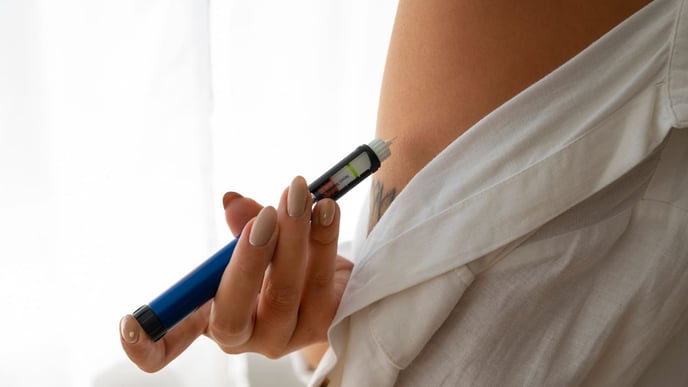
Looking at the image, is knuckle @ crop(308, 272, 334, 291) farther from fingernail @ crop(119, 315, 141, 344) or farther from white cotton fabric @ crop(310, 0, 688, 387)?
fingernail @ crop(119, 315, 141, 344)

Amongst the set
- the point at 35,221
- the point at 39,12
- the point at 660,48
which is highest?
the point at 39,12

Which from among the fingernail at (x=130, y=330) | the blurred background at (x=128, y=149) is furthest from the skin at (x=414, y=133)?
the blurred background at (x=128, y=149)

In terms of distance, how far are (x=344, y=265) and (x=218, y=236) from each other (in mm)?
282

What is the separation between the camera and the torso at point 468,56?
1.47ft

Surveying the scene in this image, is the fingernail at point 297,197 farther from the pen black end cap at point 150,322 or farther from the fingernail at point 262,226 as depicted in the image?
the pen black end cap at point 150,322

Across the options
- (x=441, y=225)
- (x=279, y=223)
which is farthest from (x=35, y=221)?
(x=441, y=225)

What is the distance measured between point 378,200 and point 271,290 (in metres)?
0.15

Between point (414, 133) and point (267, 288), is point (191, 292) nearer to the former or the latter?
point (267, 288)

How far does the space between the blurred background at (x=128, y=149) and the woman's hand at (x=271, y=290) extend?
0.20 meters

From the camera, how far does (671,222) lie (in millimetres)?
427

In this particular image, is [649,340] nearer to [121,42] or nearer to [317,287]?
[317,287]

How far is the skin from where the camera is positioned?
1.38 feet

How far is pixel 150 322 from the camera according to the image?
42cm

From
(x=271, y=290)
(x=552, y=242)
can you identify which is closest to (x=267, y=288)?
(x=271, y=290)
